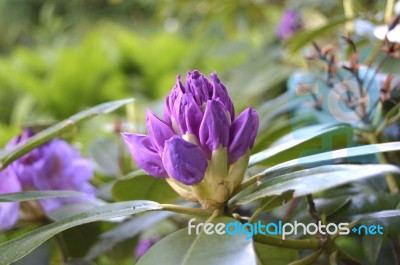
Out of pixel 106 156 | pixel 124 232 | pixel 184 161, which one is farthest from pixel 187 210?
pixel 106 156

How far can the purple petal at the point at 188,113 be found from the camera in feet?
1.17

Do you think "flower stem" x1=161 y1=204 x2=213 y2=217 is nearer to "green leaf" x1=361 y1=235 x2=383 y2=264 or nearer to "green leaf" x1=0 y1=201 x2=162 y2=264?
"green leaf" x1=0 y1=201 x2=162 y2=264

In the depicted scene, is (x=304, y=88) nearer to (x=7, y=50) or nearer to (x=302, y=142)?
(x=302, y=142)

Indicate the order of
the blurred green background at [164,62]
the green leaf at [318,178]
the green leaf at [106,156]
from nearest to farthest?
the green leaf at [318,178], the green leaf at [106,156], the blurred green background at [164,62]

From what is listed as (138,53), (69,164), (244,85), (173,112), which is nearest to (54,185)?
(69,164)

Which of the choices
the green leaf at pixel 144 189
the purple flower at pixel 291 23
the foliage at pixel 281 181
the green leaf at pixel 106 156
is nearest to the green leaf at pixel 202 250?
the foliage at pixel 281 181

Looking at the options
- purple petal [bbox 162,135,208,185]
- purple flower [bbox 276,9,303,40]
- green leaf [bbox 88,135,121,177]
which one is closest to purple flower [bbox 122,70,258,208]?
purple petal [bbox 162,135,208,185]

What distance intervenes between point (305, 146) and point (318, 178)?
114mm

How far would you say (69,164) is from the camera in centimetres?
58

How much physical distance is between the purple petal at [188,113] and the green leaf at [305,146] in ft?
0.23

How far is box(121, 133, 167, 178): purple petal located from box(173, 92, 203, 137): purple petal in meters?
0.03

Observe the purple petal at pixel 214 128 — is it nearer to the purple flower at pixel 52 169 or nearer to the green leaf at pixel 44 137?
the green leaf at pixel 44 137

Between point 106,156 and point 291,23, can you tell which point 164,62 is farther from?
point 106,156

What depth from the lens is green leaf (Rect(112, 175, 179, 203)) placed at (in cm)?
49
